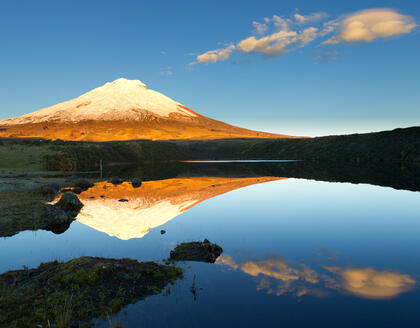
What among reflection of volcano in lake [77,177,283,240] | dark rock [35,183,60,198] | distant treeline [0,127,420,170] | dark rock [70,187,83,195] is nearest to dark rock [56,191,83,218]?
reflection of volcano in lake [77,177,283,240]

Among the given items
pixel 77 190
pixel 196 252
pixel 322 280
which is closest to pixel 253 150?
pixel 77 190

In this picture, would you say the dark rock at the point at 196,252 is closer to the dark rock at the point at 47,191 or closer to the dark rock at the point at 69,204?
the dark rock at the point at 69,204

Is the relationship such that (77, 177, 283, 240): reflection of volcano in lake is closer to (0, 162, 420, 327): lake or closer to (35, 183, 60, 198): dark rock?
(0, 162, 420, 327): lake

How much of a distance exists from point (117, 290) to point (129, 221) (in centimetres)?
1346

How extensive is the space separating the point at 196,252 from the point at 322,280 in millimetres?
6648

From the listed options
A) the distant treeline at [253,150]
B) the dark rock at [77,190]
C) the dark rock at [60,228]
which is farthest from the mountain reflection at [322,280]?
the distant treeline at [253,150]

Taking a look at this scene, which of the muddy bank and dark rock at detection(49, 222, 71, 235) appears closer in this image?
dark rock at detection(49, 222, 71, 235)

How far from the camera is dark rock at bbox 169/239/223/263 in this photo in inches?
614

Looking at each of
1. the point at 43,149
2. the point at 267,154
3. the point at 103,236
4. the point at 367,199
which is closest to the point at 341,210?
the point at 367,199

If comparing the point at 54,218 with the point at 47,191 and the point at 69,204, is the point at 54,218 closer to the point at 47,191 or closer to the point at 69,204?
the point at 69,204

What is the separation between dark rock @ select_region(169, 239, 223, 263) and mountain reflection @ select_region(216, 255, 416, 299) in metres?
0.75

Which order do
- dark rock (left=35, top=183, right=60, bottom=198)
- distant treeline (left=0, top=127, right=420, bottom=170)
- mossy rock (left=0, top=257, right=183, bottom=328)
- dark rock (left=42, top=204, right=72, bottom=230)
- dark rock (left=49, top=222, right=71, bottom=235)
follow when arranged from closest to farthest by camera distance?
mossy rock (left=0, top=257, right=183, bottom=328) < dark rock (left=49, top=222, right=71, bottom=235) < dark rock (left=42, top=204, right=72, bottom=230) < dark rock (left=35, top=183, right=60, bottom=198) < distant treeline (left=0, top=127, right=420, bottom=170)

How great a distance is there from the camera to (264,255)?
655 inches

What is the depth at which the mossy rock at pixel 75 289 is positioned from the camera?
9.73 meters
